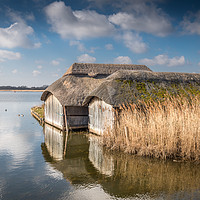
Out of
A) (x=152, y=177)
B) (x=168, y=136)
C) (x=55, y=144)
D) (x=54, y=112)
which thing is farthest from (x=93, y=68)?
(x=152, y=177)

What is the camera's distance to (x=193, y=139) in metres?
7.93

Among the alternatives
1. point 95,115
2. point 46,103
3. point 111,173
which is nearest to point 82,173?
point 111,173

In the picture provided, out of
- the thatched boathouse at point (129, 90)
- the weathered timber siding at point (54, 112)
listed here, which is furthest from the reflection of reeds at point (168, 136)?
the weathered timber siding at point (54, 112)

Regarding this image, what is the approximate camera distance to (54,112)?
1684cm

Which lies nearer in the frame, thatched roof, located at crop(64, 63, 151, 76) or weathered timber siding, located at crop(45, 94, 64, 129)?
weathered timber siding, located at crop(45, 94, 64, 129)

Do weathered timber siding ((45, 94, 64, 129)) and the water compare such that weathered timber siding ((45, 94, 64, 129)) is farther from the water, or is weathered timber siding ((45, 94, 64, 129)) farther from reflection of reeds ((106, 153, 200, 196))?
reflection of reeds ((106, 153, 200, 196))

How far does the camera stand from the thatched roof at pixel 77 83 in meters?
15.0

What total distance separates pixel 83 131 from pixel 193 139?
833cm

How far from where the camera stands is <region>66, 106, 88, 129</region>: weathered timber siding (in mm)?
15008

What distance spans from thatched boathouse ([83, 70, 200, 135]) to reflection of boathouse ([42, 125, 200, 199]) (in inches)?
90.2

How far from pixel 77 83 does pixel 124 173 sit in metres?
10.0

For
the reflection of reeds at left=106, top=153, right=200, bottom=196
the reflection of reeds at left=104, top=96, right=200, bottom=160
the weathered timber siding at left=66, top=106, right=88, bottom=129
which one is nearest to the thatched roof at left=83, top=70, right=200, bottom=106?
the weathered timber siding at left=66, top=106, right=88, bottom=129

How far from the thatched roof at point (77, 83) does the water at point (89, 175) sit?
15.7ft

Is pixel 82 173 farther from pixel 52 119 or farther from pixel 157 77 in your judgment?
pixel 52 119
